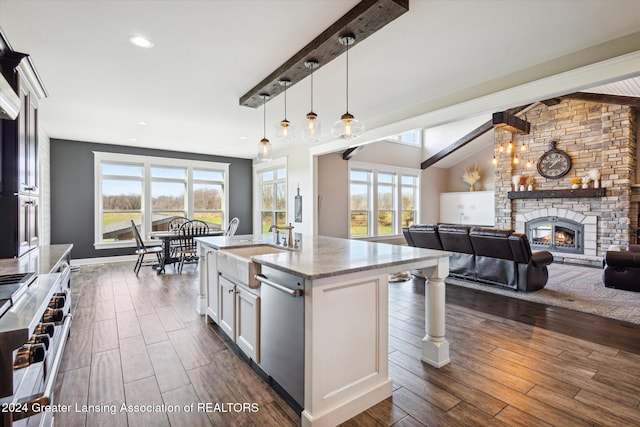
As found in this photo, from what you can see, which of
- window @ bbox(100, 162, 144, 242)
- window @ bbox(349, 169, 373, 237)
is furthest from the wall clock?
window @ bbox(100, 162, 144, 242)

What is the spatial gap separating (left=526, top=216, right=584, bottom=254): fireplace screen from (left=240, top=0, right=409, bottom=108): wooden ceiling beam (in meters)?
7.41

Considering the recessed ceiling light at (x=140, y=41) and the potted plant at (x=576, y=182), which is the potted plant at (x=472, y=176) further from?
the recessed ceiling light at (x=140, y=41)

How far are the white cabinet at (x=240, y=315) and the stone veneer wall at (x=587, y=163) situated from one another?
7.78 m

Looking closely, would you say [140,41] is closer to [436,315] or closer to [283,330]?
[283,330]

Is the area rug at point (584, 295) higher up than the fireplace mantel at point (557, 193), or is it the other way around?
the fireplace mantel at point (557, 193)

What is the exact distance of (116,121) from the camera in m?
5.00

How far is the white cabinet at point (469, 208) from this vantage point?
8805 mm

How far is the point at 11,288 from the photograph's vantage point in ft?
4.42

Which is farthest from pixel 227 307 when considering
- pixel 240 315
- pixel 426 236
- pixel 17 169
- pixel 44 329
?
pixel 426 236

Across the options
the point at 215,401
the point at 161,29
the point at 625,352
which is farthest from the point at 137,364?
the point at 625,352

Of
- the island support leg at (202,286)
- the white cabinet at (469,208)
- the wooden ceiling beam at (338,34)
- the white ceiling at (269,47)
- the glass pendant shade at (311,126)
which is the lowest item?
the island support leg at (202,286)

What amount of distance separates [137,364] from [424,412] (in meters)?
2.19

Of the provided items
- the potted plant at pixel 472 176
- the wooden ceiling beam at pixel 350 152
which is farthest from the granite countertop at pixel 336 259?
the potted plant at pixel 472 176

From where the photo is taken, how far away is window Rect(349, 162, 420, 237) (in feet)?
26.2
